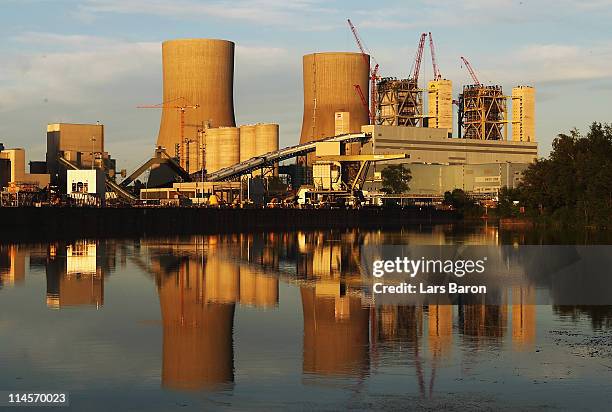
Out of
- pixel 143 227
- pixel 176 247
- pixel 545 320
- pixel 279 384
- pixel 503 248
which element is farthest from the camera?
pixel 143 227

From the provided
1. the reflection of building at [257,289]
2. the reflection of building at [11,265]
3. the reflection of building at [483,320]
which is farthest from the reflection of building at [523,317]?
the reflection of building at [11,265]

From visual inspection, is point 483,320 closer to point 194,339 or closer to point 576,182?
point 194,339

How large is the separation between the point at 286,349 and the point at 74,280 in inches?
1027

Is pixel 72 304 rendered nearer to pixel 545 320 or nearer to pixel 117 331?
pixel 117 331

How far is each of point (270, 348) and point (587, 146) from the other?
12307cm

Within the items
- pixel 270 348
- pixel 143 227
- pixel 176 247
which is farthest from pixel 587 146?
pixel 270 348

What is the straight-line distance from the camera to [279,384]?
80.9ft

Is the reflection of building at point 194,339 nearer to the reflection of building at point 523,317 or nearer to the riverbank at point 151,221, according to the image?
the reflection of building at point 523,317

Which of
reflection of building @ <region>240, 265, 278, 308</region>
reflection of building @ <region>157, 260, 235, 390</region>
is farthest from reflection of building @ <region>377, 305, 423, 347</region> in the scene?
reflection of building @ <region>240, 265, 278, 308</region>

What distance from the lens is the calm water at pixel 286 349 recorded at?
76.8ft

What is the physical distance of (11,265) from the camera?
214ft

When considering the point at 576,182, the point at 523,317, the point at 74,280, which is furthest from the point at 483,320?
the point at 576,182

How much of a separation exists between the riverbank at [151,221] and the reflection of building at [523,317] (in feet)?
233

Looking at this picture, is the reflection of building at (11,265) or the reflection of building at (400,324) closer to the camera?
the reflection of building at (400,324)
